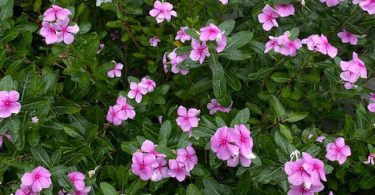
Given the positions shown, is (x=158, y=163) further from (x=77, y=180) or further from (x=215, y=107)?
(x=215, y=107)

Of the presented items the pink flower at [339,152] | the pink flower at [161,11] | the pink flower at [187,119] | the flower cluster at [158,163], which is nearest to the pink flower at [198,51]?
the pink flower at [187,119]

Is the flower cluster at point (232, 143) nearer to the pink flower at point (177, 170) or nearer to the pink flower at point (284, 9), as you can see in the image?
the pink flower at point (177, 170)

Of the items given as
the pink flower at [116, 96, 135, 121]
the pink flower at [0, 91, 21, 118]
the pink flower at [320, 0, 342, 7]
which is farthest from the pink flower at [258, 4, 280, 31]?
the pink flower at [0, 91, 21, 118]

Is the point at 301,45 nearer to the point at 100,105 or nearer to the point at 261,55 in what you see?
the point at 261,55

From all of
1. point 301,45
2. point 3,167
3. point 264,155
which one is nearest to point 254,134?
point 264,155

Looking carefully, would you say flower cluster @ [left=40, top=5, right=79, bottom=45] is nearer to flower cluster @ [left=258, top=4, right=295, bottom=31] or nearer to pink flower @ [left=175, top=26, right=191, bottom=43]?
pink flower @ [left=175, top=26, right=191, bottom=43]

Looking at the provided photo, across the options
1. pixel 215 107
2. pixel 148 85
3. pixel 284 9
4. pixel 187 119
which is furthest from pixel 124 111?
pixel 284 9
